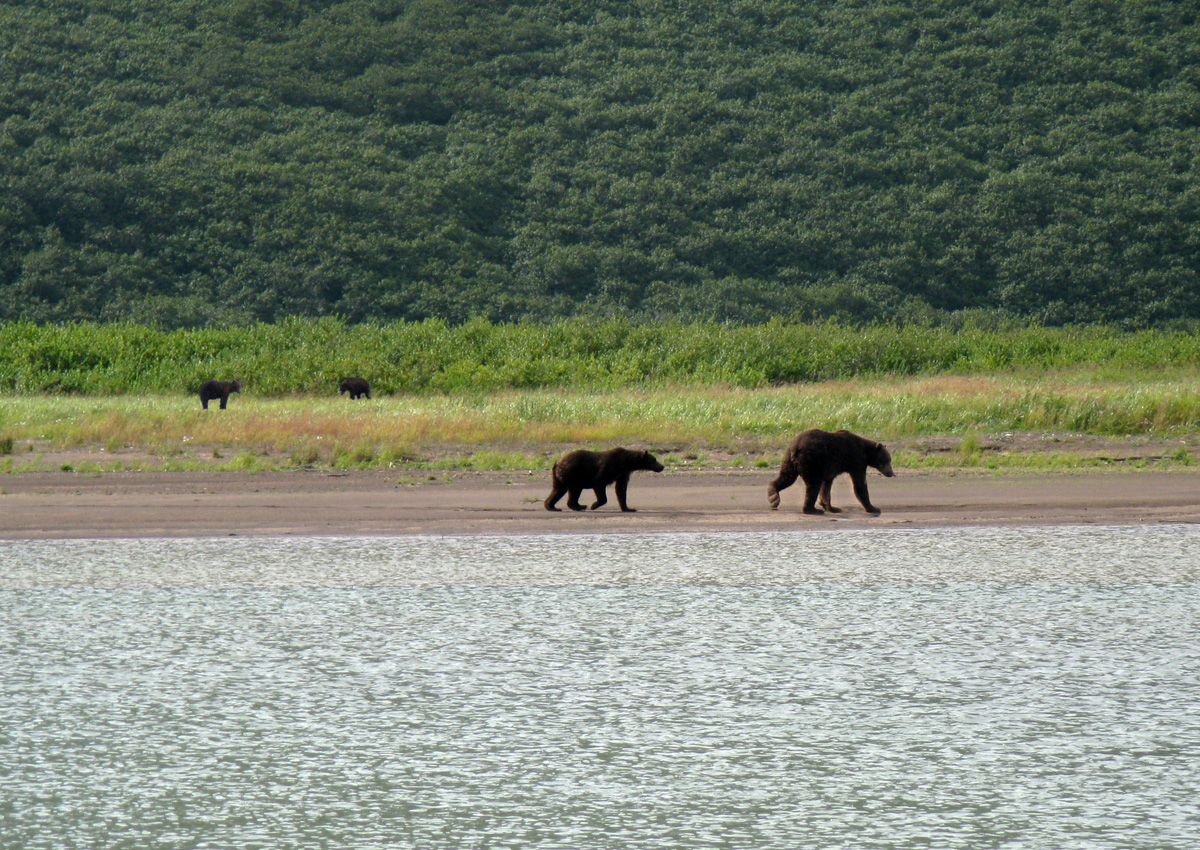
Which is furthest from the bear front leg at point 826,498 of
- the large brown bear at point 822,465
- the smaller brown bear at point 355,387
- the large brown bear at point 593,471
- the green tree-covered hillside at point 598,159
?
the green tree-covered hillside at point 598,159

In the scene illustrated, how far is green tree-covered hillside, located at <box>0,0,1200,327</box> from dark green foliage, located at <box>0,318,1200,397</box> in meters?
12.9

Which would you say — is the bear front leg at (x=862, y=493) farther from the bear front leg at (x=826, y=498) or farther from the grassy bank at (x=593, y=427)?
the grassy bank at (x=593, y=427)

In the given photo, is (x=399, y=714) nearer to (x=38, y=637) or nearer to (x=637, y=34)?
(x=38, y=637)

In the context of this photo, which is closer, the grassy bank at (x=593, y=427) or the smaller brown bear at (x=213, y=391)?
the grassy bank at (x=593, y=427)

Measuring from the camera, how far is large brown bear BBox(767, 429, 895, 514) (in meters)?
11.3

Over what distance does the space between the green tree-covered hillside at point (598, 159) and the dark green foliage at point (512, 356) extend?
1288 centimetres

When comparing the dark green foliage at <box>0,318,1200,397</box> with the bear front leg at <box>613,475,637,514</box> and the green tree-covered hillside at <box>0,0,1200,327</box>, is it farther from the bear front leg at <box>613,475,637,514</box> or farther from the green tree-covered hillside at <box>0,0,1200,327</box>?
the bear front leg at <box>613,475,637,514</box>

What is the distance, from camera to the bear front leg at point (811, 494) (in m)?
11.4

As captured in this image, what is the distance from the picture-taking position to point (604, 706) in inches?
201

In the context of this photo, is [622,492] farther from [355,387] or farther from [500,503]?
[355,387]

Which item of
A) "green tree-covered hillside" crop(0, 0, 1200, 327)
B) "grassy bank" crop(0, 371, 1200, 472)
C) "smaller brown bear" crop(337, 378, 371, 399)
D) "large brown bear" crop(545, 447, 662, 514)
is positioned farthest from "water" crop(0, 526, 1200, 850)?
"green tree-covered hillside" crop(0, 0, 1200, 327)

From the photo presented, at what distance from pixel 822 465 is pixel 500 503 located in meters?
3.17

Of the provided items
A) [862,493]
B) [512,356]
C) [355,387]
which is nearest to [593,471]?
[862,493]

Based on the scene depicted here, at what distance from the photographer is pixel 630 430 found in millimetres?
19359
